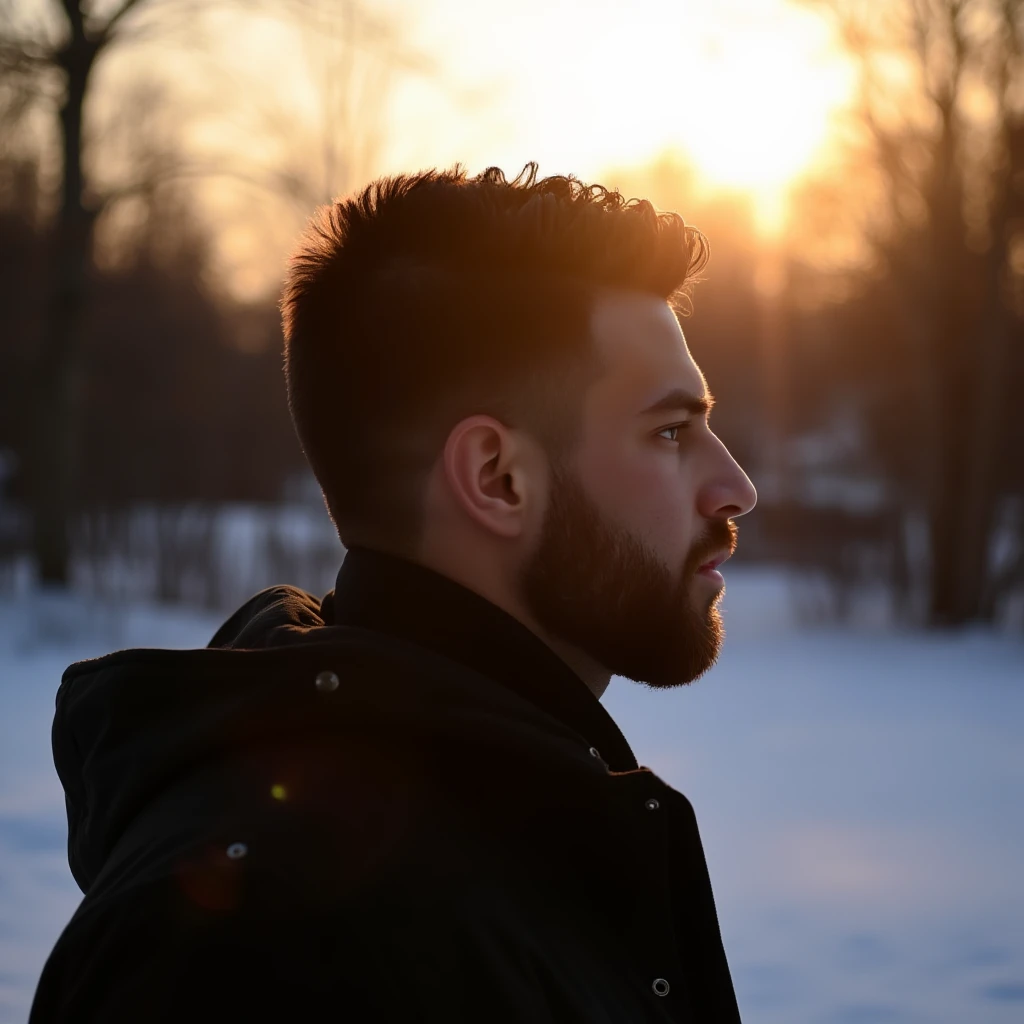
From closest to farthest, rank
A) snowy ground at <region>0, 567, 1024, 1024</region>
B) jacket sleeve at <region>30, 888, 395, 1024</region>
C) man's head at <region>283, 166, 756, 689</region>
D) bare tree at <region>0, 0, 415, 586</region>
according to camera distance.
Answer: jacket sleeve at <region>30, 888, 395, 1024</region> → man's head at <region>283, 166, 756, 689</region> → snowy ground at <region>0, 567, 1024, 1024</region> → bare tree at <region>0, 0, 415, 586</region>

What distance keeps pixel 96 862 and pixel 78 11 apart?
1184 centimetres

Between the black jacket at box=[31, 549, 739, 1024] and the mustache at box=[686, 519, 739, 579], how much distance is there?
0.25 meters

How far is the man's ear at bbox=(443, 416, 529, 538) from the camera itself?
1503 millimetres

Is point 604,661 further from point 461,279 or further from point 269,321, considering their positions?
point 269,321

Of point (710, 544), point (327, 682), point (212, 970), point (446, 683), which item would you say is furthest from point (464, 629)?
point (212, 970)

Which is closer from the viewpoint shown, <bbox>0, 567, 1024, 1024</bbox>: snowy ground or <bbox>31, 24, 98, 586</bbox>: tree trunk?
<bbox>0, 567, 1024, 1024</bbox>: snowy ground

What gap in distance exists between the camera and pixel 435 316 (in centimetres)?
157

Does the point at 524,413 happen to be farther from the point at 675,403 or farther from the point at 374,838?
the point at 374,838

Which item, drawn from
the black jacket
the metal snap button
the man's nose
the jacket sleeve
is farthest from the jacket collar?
the jacket sleeve

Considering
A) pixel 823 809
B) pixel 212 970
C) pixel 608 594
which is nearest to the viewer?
pixel 212 970

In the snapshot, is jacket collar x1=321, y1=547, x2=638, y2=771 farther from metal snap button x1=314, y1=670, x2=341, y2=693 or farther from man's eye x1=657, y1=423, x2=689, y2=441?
man's eye x1=657, y1=423, x2=689, y2=441

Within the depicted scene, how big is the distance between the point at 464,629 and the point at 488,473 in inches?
8.3

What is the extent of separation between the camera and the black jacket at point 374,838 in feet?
3.33

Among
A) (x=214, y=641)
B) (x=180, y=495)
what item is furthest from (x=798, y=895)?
(x=180, y=495)
